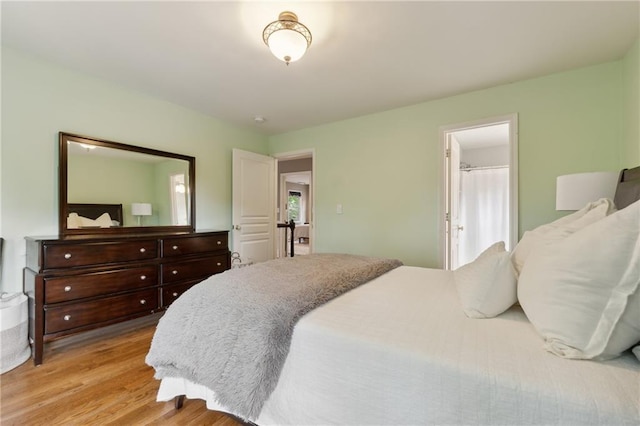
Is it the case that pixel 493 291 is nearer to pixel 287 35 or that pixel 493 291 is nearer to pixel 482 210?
pixel 287 35

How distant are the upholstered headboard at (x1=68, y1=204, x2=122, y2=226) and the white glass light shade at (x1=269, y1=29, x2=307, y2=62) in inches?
86.1

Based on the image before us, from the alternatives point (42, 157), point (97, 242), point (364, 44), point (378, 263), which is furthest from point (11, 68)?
point (378, 263)

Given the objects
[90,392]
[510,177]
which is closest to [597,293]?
[510,177]

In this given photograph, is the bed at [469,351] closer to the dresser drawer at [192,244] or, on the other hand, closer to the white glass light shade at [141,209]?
the dresser drawer at [192,244]

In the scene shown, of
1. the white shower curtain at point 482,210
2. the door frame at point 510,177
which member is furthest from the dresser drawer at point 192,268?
the white shower curtain at point 482,210

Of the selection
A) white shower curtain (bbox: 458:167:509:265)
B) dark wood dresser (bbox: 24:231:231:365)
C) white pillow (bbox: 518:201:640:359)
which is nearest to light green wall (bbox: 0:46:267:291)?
dark wood dresser (bbox: 24:231:231:365)

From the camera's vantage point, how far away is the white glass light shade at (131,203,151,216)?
2.84 metres

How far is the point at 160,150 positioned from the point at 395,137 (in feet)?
8.88

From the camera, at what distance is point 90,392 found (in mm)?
1671

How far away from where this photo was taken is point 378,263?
206 cm

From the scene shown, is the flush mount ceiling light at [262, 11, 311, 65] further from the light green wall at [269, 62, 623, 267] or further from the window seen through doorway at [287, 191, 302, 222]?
the window seen through doorway at [287, 191, 302, 222]

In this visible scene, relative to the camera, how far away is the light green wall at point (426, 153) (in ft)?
7.72

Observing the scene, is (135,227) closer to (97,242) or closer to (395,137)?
(97,242)

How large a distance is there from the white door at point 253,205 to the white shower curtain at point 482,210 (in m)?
3.07
